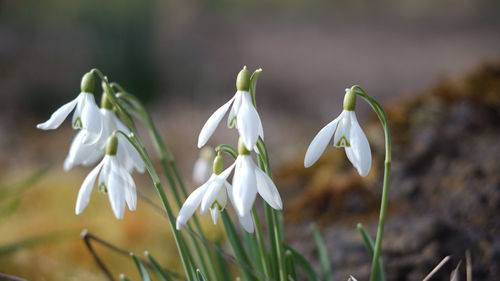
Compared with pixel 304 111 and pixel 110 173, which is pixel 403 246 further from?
pixel 304 111

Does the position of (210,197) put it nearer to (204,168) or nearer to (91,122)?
(91,122)

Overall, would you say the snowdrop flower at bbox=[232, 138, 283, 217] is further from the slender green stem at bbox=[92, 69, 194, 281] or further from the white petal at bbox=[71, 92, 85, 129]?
the white petal at bbox=[71, 92, 85, 129]

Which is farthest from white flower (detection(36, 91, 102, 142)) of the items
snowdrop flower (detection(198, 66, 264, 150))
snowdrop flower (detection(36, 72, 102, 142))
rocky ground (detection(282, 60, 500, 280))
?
rocky ground (detection(282, 60, 500, 280))

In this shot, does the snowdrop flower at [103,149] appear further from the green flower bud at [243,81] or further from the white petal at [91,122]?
the green flower bud at [243,81]

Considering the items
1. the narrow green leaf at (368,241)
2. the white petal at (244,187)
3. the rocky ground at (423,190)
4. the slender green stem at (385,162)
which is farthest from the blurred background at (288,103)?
the white petal at (244,187)

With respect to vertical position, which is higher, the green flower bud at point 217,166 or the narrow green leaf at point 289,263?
the green flower bud at point 217,166

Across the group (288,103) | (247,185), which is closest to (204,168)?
(247,185)

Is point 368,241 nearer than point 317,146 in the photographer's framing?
No
